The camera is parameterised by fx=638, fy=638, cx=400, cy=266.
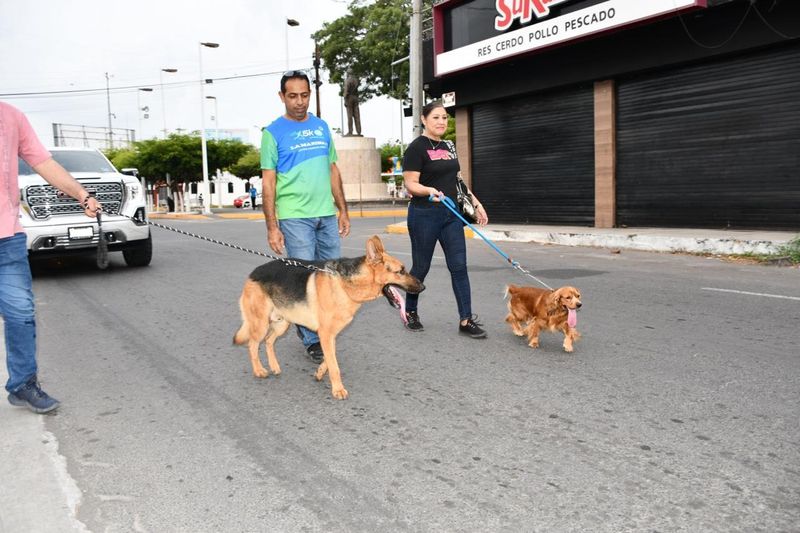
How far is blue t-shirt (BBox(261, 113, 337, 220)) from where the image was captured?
15.5ft

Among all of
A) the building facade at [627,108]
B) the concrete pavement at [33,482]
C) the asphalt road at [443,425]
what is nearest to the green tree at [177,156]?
the building facade at [627,108]

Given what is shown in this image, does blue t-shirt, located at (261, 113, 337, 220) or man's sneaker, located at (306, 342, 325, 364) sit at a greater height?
blue t-shirt, located at (261, 113, 337, 220)

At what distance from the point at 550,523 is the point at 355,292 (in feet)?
6.56

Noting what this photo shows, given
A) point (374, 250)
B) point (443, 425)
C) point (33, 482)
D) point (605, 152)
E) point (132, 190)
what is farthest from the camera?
point (605, 152)

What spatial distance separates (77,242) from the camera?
31.1 ft

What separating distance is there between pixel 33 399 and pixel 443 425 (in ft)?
8.13

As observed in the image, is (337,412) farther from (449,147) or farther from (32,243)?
(32,243)

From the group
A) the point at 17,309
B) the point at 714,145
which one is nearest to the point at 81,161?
the point at 17,309

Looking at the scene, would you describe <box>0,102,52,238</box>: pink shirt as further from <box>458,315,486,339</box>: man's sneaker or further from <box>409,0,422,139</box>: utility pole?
<box>409,0,422,139</box>: utility pole

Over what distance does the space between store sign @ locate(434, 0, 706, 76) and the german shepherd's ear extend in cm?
1107

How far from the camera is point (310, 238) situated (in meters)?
4.91

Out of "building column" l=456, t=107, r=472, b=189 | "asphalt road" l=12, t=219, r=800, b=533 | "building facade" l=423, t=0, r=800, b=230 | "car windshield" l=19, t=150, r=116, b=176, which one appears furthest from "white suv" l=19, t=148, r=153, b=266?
"building column" l=456, t=107, r=472, b=189

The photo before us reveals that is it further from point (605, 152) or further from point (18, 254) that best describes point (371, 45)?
point (18, 254)

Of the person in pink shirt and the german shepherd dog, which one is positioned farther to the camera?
the german shepherd dog
